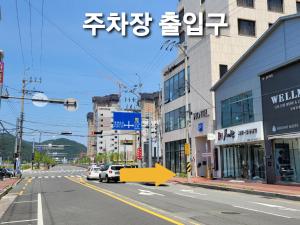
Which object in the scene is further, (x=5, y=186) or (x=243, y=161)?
(x=243, y=161)

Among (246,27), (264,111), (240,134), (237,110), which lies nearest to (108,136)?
(246,27)

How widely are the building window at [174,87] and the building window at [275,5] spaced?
39.3 ft

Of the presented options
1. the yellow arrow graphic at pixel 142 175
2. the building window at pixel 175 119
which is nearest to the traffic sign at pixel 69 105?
the yellow arrow graphic at pixel 142 175

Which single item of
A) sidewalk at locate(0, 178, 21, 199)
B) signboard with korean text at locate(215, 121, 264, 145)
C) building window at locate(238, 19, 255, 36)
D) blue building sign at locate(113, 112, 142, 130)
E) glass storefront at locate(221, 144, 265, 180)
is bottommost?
A: sidewalk at locate(0, 178, 21, 199)

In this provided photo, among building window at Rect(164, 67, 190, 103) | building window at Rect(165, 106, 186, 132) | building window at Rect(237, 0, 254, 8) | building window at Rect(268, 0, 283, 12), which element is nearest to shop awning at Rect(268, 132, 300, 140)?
building window at Rect(165, 106, 186, 132)

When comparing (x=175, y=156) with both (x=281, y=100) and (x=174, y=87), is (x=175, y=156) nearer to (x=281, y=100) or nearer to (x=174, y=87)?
(x=174, y=87)

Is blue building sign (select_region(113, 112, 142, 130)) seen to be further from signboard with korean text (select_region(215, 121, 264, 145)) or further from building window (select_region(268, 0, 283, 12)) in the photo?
building window (select_region(268, 0, 283, 12))

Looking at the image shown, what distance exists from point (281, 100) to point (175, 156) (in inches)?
916

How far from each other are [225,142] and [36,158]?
10556 centimetres

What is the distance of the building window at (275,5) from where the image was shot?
146 feet

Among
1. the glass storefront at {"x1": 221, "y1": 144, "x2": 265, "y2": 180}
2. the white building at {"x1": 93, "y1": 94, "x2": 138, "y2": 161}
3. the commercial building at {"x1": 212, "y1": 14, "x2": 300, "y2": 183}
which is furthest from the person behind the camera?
the white building at {"x1": 93, "y1": 94, "x2": 138, "y2": 161}

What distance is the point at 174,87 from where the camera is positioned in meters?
49.6

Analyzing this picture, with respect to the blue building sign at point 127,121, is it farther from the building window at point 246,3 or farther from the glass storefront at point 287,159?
the glass storefront at point 287,159

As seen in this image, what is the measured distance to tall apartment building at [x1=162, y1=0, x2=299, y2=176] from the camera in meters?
39.3
